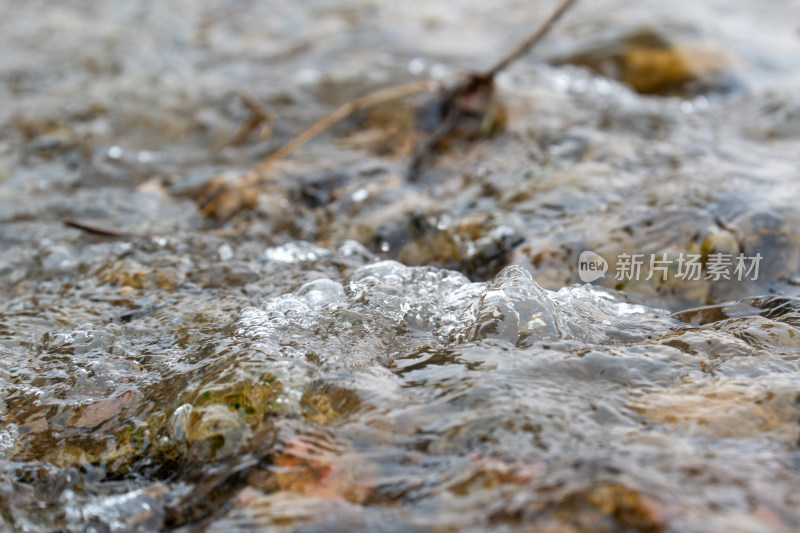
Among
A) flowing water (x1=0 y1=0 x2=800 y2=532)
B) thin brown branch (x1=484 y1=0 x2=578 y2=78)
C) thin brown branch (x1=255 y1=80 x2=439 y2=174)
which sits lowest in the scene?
flowing water (x1=0 y1=0 x2=800 y2=532)

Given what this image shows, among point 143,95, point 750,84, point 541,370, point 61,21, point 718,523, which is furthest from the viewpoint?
point 61,21

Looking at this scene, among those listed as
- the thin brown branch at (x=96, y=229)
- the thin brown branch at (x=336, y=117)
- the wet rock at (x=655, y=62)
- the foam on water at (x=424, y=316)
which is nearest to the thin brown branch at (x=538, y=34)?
the thin brown branch at (x=336, y=117)

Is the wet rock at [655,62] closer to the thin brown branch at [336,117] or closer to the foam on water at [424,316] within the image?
the thin brown branch at [336,117]

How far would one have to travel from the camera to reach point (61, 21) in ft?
22.3

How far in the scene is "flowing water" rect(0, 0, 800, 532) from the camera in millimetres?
1364


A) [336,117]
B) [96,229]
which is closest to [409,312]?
[96,229]

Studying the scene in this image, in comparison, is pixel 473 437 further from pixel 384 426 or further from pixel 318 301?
pixel 318 301

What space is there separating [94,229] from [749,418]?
284 centimetres

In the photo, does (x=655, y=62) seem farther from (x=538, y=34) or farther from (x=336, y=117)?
(x=336, y=117)

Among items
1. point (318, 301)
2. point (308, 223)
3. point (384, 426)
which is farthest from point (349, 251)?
point (384, 426)

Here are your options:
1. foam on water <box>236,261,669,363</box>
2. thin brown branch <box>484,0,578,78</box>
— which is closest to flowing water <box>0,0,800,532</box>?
foam on water <box>236,261,669,363</box>

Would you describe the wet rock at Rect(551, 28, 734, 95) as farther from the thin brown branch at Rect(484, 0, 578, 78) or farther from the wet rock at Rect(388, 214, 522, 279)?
the wet rock at Rect(388, 214, 522, 279)

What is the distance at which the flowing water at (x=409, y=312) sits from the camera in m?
1.36

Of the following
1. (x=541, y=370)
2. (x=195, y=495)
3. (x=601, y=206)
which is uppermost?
(x=601, y=206)
